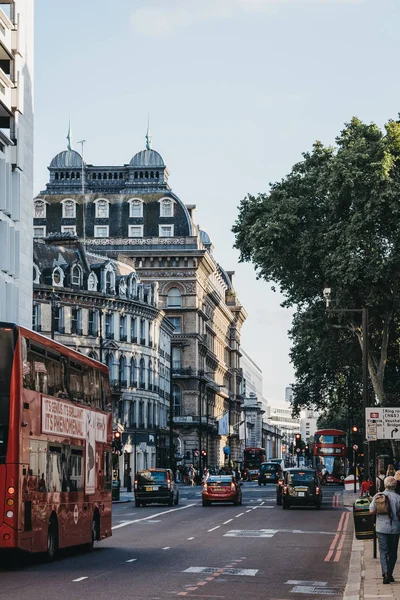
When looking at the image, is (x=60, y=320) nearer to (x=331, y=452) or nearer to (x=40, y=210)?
(x=331, y=452)

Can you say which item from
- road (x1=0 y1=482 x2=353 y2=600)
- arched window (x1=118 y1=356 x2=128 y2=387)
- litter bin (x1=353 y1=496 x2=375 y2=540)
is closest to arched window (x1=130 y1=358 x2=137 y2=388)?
arched window (x1=118 y1=356 x2=128 y2=387)

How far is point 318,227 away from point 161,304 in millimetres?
70577

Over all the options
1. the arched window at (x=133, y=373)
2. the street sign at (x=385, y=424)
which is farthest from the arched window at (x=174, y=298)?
the street sign at (x=385, y=424)

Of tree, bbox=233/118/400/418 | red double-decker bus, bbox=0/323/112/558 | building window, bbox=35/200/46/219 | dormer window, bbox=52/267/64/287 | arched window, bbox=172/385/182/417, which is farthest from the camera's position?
building window, bbox=35/200/46/219

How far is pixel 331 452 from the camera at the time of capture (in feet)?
318

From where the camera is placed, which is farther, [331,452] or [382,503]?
[331,452]

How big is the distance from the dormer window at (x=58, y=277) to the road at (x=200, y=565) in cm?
5122

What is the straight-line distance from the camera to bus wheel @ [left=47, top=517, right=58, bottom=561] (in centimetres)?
2369

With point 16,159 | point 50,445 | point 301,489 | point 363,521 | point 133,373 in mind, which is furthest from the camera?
point 133,373

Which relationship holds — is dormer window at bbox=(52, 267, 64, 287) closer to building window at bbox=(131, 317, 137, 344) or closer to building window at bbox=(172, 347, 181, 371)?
building window at bbox=(131, 317, 137, 344)

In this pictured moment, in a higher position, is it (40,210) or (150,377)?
(40,210)

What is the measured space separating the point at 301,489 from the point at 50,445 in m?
30.6

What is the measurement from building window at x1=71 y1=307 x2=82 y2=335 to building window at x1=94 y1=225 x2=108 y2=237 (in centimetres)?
3497

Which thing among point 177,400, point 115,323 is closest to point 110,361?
point 115,323
